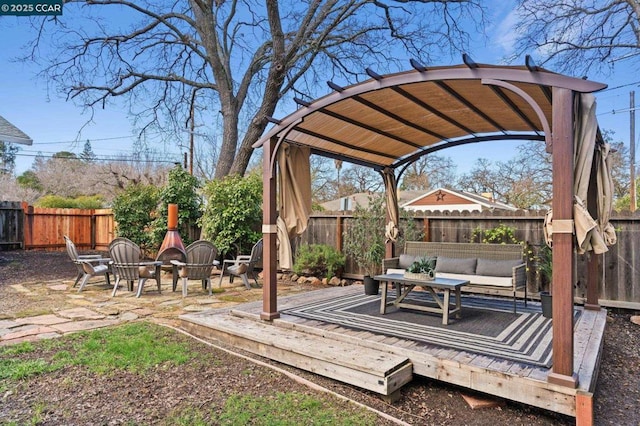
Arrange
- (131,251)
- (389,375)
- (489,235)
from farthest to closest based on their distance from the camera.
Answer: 1. (489,235)
2. (131,251)
3. (389,375)

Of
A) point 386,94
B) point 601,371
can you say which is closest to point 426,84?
point 386,94

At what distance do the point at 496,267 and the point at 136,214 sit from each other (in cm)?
947

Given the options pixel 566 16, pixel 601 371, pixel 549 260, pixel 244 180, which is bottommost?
pixel 601 371

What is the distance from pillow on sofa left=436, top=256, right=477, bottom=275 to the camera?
5629 millimetres

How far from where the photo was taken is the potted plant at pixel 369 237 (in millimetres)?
7469

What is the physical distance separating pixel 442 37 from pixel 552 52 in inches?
131

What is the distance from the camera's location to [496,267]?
5336 mm

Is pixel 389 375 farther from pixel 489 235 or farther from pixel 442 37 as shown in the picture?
pixel 442 37

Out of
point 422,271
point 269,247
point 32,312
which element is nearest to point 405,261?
point 422,271

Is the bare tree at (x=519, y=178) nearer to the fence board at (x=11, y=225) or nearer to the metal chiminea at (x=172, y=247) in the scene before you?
the metal chiminea at (x=172, y=247)

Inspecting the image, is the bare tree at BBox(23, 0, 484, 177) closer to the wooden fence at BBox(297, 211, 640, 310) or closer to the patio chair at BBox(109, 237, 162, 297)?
the patio chair at BBox(109, 237, 162, 297)

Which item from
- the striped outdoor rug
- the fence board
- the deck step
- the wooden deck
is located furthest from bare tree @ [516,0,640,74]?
the fence board

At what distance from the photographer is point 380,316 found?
4.58 m

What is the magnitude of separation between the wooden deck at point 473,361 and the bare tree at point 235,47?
712 centimetres
